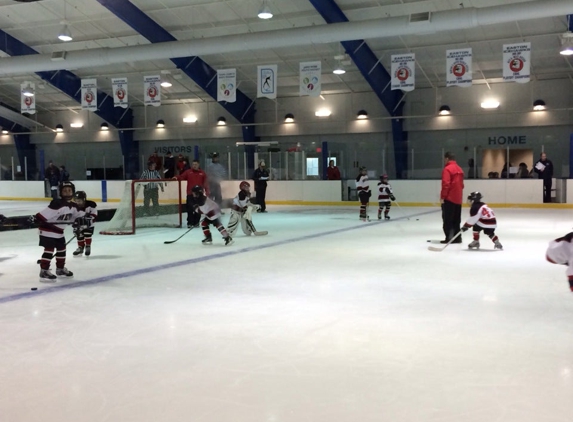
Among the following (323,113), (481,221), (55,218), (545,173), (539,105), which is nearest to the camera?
(55,218)

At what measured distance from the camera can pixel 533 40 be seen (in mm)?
18266

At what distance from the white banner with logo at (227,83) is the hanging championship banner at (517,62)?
7122 millimetres

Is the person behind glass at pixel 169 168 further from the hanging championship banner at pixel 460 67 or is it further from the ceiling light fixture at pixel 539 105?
the ceiling light fixture at pixel 539 105

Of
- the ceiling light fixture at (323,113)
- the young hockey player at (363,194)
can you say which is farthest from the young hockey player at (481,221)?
the ceiling light fixture at (323,113)

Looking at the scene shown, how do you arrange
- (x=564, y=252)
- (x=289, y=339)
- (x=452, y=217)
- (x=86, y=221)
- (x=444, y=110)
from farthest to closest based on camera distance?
(x=444, y=110) < (x=452, y=217) < (x=86, y=221) < (x=289, y=339) < (x=564, y=252)

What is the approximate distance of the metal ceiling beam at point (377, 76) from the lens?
54.0 feet

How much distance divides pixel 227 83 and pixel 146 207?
6.47 meters

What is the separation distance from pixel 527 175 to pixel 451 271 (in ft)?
41.7

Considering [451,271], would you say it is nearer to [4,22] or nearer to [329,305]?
[329,305]

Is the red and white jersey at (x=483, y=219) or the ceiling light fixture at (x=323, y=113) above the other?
the ceiling light fixture at (x=323, y=113)

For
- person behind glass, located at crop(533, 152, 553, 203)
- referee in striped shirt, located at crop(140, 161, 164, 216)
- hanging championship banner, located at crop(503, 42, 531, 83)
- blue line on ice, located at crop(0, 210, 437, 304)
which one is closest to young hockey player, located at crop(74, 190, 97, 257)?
blue line on ice, located at crop(0, 210, 437, 304)

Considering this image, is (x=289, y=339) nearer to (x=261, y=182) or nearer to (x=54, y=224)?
(x=54, y=224)

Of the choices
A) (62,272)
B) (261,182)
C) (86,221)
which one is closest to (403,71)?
(261,182)

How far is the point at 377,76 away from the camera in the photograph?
21016 mm
